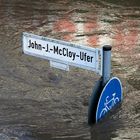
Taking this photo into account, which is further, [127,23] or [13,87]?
[127,23]

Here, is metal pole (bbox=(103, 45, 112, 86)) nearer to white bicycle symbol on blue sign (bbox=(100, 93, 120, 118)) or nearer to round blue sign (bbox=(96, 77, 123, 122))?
round blue sign (bbox=(96, 77, 123, 122))

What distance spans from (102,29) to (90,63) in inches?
169

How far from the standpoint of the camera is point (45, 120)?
19.2 feet

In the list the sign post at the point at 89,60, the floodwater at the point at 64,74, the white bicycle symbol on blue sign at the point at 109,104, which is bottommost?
the floodwater at the point at 64,74

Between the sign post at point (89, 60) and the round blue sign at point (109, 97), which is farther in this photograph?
the round blue sign at point (109, 97)

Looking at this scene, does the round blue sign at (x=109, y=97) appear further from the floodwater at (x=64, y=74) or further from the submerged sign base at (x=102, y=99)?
the floodwater at (x=64, y=74)

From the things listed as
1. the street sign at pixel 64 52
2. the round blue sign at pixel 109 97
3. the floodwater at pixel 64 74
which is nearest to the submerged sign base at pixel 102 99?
the round blue sign at pixel 109 97

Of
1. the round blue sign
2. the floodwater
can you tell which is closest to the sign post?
the round blue sign

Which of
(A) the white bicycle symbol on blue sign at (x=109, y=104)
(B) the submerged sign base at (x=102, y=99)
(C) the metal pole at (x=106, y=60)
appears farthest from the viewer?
(A) the white bicycle symbol on blue sign at (x=109, y=104)

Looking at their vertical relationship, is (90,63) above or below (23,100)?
above

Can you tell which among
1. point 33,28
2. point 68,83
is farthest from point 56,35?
point 68,83

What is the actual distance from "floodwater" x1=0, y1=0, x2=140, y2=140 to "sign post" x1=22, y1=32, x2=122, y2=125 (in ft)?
0.80

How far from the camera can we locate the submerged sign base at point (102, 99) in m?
5.60

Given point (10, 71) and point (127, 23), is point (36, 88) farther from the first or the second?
point (127, 23)
